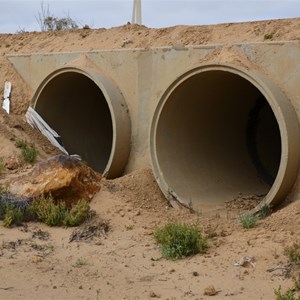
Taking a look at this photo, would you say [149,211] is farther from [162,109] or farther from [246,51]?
[246,51]

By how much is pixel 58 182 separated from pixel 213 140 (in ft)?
8.32

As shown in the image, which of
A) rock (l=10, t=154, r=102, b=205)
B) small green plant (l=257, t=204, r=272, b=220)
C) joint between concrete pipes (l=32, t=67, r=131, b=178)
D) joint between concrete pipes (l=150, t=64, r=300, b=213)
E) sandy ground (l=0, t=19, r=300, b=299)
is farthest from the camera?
joint between concrete pipes (l=32, t=67, r=131, b=178)

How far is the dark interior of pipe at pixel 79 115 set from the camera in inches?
473

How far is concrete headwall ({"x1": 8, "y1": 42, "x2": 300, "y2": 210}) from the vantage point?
338 inches

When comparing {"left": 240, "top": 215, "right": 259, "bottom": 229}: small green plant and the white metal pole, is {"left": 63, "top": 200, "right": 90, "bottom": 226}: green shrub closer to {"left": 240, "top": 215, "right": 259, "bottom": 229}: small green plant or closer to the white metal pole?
{"left": 240, "top": 215, "right": 259, "bottom": 229}: small green plant

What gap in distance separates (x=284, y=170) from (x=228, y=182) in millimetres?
2029

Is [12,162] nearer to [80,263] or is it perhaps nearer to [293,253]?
[80,263]

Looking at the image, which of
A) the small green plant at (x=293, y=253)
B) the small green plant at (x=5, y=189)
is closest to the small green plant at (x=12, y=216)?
the small green plant at (x=5, y=189)

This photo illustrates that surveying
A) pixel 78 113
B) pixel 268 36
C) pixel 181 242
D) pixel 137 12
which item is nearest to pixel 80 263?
pixel 181 242

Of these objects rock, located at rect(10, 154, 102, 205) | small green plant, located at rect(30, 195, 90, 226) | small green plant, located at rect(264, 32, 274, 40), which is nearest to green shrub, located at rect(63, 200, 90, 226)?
small green plant, located at rect(30, 195, 90, 226)

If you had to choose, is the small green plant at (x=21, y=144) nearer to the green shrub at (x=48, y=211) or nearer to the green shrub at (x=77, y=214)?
the green shrub at (x=48, y=211)

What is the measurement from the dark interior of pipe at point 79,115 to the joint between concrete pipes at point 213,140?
2404 mm

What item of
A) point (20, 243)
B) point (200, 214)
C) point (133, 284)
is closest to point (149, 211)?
point (200, 214)

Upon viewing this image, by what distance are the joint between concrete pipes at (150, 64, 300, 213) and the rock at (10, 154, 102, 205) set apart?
1.05 m
